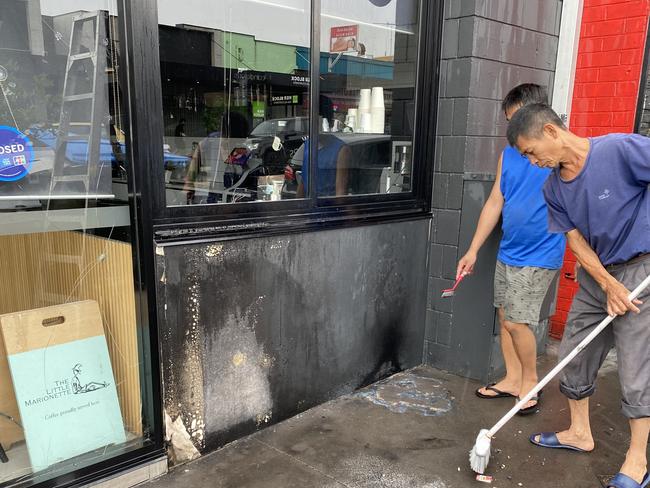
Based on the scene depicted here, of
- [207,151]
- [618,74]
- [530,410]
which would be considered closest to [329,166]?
[207,151]

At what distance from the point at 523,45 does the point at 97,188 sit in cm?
328

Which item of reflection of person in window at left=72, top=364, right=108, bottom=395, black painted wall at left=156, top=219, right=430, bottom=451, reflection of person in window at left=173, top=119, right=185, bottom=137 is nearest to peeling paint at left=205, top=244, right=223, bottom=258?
black painted wall at left=156, top=219, right=430, bottom=451

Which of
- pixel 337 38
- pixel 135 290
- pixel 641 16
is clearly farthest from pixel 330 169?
pixel 641 16

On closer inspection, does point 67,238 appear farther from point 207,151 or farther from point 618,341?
point 618,341

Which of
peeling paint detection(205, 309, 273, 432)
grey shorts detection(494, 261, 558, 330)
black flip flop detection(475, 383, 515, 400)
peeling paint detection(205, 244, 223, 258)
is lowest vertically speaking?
black flip flop detection(475, 383, 515, 400)

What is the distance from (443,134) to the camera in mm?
4125

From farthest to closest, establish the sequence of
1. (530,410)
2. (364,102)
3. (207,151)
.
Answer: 1. (364,102)
2. (530,410)
3. (207,151)

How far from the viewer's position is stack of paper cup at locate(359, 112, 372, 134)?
159 inches

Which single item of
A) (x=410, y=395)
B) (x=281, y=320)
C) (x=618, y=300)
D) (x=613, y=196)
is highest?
(x=613, y=196)

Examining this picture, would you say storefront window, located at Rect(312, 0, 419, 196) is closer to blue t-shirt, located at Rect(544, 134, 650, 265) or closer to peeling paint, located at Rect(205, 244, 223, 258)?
peeling paint, located at Rect(205, 244, 223, 258)

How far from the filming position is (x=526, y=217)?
3406 millimetres

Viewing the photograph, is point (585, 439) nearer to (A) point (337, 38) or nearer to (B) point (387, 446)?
(B) point (387, 446)

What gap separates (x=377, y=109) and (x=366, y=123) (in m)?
0.14

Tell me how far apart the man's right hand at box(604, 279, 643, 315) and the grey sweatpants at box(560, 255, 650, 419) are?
0.07 metres
